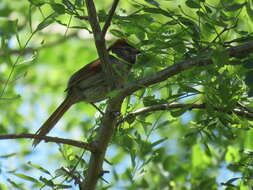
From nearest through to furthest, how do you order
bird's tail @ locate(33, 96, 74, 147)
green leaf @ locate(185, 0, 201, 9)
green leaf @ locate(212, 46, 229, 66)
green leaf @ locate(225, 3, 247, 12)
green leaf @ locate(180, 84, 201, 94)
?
green leaf @ locate(212, 46, 229, 66) < green leaf @ locate(225, 3, 247, 12) < green leaf @ locate(185, 0, 201, 9) < green leaf @ locate(180, 84, 201, 94) < bird's tail @ locate(33, 96, 74, 147)

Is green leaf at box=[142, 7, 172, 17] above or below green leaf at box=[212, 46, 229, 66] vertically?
above

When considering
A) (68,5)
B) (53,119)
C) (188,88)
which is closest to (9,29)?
(53,119)

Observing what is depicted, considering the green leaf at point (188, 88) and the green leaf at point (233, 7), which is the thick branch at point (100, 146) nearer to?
the green leaf at point (188, 88)

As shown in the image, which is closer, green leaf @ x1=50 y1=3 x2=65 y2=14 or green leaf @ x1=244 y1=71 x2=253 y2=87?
green leaf @ x1=244 y1=71 x2=253 y2=87

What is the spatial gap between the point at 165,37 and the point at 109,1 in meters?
7.25

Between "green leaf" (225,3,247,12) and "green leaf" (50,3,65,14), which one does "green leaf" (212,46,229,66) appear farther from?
"green leaf" (50,3,65,14)

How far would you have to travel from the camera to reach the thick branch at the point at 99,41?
311 centimetres

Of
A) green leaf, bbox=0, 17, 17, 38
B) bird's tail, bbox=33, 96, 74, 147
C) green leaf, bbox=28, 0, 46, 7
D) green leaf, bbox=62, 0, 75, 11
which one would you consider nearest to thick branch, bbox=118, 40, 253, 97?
green leaf, bbox=62, 0, 75, 11

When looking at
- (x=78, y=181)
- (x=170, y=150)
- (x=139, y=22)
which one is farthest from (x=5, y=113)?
(x=139, y=22)

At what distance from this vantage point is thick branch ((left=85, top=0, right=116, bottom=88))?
Result: 122 inches

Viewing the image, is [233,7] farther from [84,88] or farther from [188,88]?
[84,88]

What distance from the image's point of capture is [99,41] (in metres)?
3.19

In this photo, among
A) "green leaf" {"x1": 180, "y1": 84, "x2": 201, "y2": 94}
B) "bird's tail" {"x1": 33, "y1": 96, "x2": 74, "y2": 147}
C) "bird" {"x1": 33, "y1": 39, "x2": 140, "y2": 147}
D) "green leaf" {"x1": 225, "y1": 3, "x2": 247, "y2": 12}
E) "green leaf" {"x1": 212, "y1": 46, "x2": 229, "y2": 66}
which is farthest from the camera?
"bird" {"x1": 33, "y1": 39, "x2": 140, "y2": 147}

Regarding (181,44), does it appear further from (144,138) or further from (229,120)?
(144,138)
